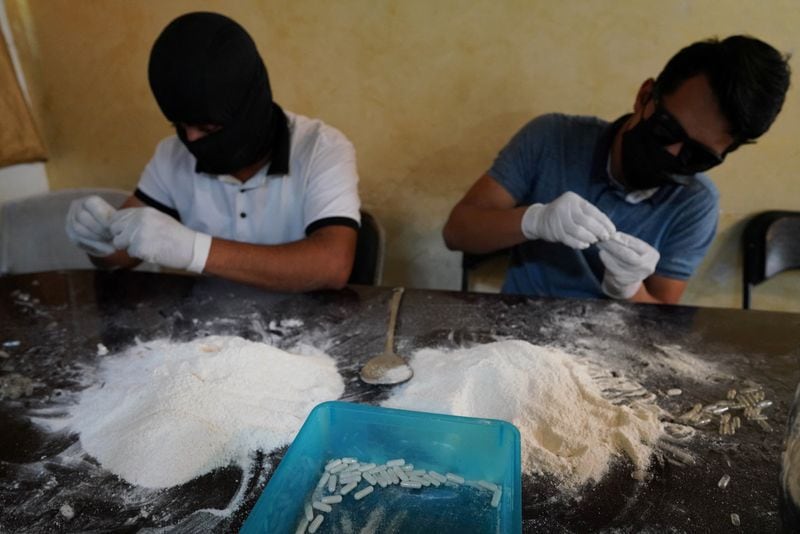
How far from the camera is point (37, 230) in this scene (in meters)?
1.84

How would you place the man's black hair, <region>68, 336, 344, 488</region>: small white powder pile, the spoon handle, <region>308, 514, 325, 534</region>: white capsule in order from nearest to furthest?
1. <region>308, 514, 325, 534</region>: white capsule
2. <region>68, 336, 344, 488</region>: small white powder pile
3. the spoon handle
4. the man's black hair

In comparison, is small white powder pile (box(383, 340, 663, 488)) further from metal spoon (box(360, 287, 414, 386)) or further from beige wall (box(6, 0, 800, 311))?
beige wall (box(6, 0, 800, 311))

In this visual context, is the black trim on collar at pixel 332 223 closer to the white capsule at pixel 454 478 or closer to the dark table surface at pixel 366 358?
the dark table surface at pixel 366 358

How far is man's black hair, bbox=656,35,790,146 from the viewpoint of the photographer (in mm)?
1137

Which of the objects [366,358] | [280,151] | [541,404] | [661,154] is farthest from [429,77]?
[541,404]

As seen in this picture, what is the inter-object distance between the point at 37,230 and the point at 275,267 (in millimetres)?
1168

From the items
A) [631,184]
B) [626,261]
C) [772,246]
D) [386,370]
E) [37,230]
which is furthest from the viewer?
[37,230]

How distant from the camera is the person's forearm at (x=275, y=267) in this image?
125cm

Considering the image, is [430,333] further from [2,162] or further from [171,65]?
[2,162]

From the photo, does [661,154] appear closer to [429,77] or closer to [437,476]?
[429,77]

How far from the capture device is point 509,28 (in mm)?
1753

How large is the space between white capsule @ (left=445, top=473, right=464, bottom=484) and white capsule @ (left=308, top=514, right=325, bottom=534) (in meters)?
0.17

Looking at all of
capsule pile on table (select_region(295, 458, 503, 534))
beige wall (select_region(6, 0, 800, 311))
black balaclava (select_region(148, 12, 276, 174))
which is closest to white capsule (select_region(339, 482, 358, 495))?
capsule pile on table (select_region(295, 458, 503, 534))

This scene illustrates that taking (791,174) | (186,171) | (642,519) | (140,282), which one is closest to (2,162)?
(186,171)
